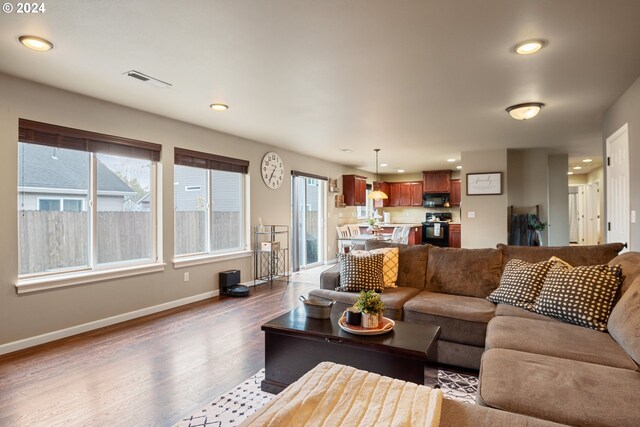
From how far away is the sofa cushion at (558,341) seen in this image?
180cm

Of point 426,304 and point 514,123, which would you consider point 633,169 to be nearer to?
point 514,123

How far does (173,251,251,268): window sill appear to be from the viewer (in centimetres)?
464

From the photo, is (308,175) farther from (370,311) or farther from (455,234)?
(370,311)

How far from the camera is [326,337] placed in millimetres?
2170

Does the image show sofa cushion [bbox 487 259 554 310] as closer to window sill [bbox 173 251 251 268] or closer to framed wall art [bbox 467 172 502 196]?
window sill [bbox 173 251 251 268]

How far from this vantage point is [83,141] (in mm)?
3650

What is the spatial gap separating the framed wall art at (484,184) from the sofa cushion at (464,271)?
152 inches

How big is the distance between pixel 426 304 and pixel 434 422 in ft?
6.28

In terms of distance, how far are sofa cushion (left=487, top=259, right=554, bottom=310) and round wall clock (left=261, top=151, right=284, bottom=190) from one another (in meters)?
4.21

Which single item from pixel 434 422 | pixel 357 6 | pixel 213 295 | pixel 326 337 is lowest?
pixel 213 295

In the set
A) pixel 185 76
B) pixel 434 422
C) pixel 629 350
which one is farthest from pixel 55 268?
pixel 629 350

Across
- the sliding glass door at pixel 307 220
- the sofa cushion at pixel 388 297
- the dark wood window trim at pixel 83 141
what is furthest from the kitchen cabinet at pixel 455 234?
the dark wood window trim at pixel 83 141

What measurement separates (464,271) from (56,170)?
4.11 metres

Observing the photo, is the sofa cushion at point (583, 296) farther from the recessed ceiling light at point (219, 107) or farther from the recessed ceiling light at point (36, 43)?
the recessed ceiling light at point (36, 43)
